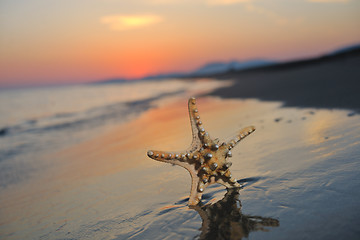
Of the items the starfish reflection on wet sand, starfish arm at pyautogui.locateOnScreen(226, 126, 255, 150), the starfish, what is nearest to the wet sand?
the starfish reflection on wet sand

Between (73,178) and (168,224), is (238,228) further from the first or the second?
(73,178)

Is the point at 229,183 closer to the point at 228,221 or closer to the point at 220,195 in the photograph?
the point at 220,195

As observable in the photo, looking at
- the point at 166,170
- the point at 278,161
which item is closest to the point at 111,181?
the point at 166,170

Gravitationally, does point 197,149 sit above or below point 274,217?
above

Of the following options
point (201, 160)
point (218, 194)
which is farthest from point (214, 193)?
point (201, 160)

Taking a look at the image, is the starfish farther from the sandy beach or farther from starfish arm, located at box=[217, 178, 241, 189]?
the sandy beach

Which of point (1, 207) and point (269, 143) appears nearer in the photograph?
point (1, 207)
